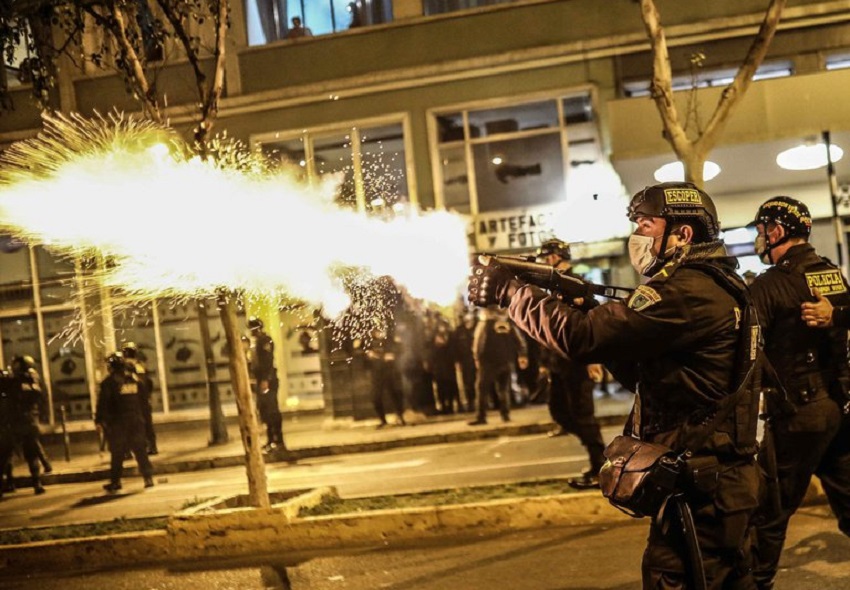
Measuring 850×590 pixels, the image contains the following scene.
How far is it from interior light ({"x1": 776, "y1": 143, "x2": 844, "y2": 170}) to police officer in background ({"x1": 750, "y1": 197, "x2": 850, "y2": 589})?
10960 millimetres

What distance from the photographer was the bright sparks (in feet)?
26.8

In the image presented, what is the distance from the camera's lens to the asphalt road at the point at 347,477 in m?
10.8

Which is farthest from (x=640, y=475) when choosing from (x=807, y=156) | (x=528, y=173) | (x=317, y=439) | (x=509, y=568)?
(x=528, y=173)

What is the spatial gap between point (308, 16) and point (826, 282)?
1476cm

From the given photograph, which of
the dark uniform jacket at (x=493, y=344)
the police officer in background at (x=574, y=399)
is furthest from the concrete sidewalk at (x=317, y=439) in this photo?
the police officer in background at (x=574, y=399)

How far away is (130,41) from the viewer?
845 centimetres

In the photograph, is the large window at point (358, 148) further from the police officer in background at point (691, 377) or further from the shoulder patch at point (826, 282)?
the police officer in background at point (691, 377)

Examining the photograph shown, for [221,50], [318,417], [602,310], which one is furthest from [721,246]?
[318,417]

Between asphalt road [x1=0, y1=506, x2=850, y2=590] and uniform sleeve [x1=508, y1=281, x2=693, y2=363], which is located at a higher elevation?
uniform sleeve [x1=508, y1=281, x2=693, y2=363]

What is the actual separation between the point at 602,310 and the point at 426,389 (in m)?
13.0

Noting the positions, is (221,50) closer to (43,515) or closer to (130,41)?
(130,41)

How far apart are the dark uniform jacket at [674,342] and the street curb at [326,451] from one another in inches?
425

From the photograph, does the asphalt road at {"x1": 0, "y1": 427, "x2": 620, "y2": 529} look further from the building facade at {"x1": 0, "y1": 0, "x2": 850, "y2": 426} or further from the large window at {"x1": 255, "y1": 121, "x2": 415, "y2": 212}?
the large window at {"x1": 255, "y1": 121, "x2": 415, "y2": 212}

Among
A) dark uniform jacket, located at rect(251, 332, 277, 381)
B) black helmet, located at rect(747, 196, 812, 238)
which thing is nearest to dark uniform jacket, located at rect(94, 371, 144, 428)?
dark uniform jacket, located at rect(251, 332, 277, 381)
